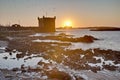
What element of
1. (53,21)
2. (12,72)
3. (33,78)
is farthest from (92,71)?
(53,21)

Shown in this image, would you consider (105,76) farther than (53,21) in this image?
No

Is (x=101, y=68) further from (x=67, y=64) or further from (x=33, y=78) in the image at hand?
(x=33, y=78)

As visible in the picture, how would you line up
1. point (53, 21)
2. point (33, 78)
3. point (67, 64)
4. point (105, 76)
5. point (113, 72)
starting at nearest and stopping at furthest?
point (33, 78), point (105, 76), point (113, 72), point (67, 64), point (53, 21)

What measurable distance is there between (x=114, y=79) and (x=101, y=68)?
550cm

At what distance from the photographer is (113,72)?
24578 mm

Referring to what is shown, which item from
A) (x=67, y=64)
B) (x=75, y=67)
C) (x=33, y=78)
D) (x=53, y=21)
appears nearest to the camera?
(x=33, y=78)

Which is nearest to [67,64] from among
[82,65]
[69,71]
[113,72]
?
[82,65]

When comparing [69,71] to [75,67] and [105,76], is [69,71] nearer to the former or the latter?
[75,67]

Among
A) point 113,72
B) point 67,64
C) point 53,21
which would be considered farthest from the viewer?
point 53,21

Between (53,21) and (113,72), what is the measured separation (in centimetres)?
12747

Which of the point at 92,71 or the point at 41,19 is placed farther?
the point at 41,19

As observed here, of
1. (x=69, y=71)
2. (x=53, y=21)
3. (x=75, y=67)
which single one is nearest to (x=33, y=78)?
(x=69, y=71)

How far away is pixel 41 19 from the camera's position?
151 m

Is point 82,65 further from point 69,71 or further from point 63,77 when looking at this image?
point 63,77
